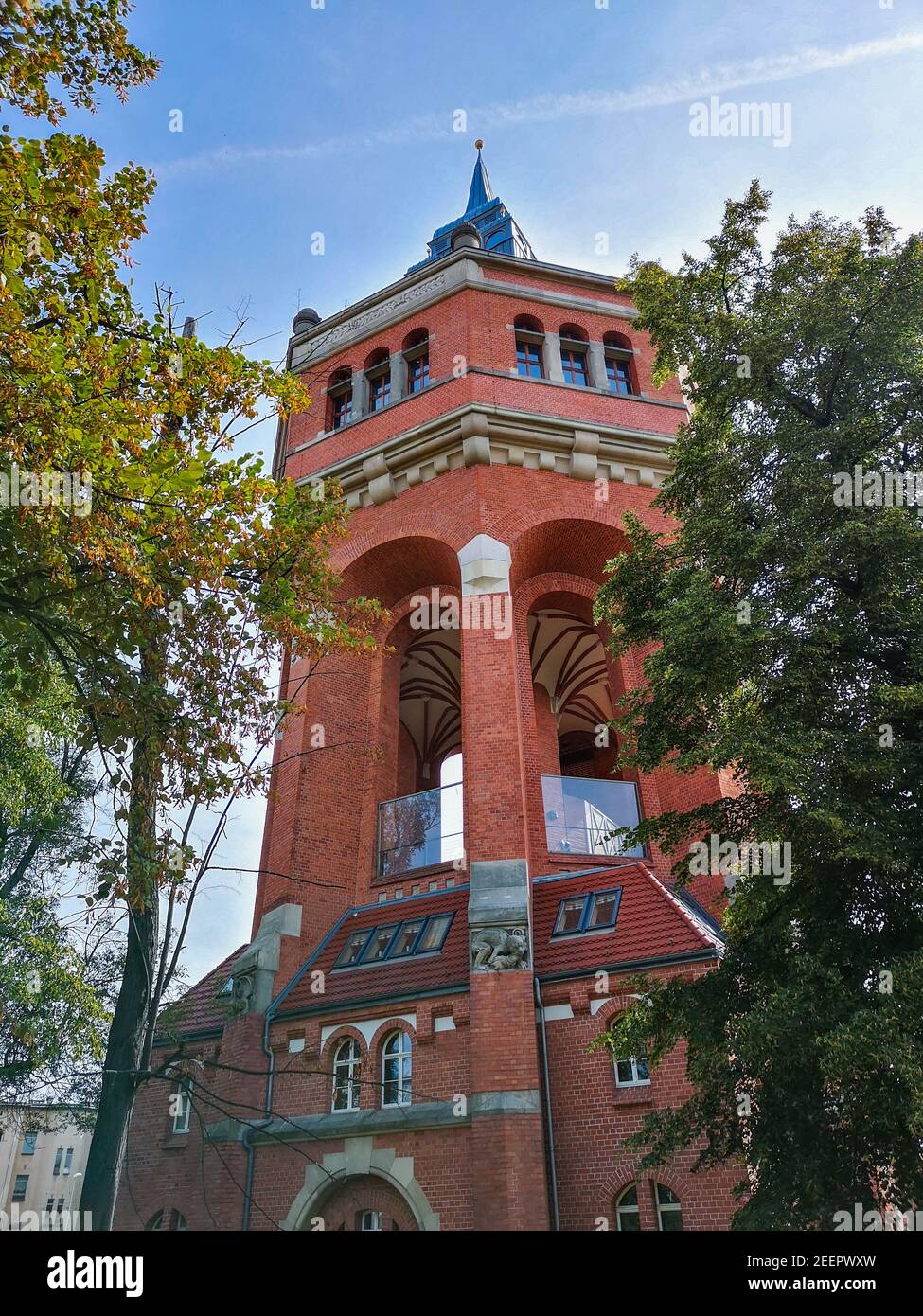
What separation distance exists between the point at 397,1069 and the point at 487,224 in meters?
29.0

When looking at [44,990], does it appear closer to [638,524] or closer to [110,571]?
[110,571]

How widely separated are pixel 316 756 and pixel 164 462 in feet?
31.4

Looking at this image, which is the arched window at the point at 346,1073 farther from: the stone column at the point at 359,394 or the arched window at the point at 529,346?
the arched window at the point at 529,346

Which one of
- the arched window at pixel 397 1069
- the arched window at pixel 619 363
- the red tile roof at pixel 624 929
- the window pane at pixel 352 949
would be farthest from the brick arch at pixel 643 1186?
the arched window at pixel 619 363

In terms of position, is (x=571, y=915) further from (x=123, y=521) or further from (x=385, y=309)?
(x=385, y=309)

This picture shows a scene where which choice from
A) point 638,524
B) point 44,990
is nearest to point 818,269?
point 638,524

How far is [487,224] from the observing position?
105 ft

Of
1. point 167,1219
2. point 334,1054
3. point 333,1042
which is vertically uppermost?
point 333,1042

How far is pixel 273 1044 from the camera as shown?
13016 millimetres

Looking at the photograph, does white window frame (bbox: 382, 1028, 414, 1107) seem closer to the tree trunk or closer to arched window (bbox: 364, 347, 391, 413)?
the tree trunk

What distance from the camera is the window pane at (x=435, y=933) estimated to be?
1309cm

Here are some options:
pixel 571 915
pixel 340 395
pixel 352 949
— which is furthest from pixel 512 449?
pixel 352 949

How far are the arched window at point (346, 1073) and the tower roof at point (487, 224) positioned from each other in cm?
2428

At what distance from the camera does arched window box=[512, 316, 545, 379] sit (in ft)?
59.1
